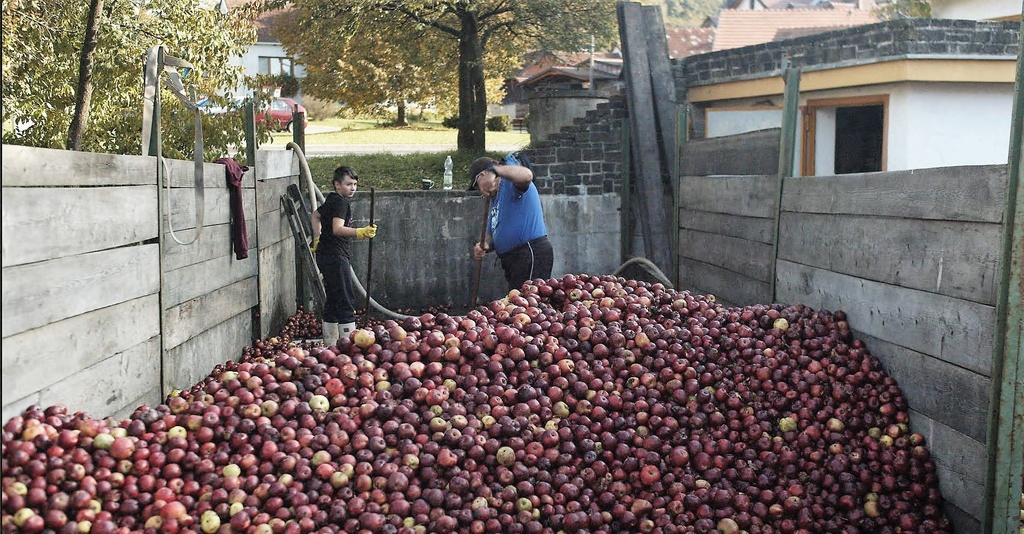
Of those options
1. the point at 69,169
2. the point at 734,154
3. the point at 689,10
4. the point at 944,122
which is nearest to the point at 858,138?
the point at 944,122

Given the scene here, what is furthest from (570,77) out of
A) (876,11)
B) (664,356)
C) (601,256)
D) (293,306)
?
(664,356)

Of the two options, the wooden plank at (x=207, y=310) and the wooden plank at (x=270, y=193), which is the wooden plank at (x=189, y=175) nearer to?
the wooden plank at (x=207, y=310)

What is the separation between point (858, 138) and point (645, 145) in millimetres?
4698

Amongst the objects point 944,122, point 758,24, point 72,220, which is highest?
point 758,24

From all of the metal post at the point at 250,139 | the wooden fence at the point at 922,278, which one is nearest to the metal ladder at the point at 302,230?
the metal post at the point at 250,139

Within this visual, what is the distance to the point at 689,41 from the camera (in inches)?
2042

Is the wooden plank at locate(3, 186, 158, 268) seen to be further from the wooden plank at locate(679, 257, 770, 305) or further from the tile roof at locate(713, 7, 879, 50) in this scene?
the tile roof at locate(713, 7, 879, 50)

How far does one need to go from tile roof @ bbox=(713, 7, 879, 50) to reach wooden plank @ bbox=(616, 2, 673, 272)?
25208 millimetres

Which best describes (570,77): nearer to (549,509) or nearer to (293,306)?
(293,306)

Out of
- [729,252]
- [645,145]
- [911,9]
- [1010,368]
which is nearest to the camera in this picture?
[1010,368]

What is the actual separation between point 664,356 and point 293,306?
6.05m

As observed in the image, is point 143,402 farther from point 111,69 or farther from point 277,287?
point 111,69

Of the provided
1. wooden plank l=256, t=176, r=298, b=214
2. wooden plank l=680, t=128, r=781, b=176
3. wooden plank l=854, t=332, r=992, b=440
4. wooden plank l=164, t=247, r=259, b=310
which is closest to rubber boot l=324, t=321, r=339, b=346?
wooden plank l=164, t=247, r=259, b=310

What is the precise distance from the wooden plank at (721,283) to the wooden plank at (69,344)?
12.8 ft
